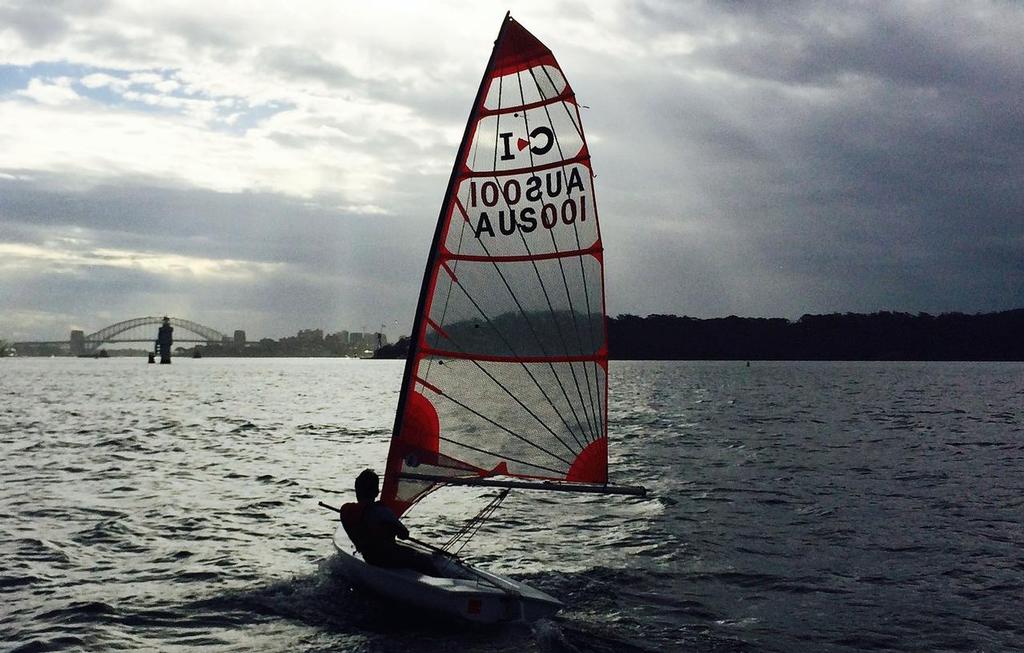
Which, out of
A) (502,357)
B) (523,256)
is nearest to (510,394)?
(502,357)

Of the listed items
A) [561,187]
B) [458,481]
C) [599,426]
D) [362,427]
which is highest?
[561,187]

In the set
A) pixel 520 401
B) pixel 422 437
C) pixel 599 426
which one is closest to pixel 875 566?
pixel 599 426

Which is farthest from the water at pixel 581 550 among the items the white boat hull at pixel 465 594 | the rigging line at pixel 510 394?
the rigging line at pixel 510 394

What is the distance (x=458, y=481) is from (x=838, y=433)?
30.9 meters

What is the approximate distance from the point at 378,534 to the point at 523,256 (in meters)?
4.29

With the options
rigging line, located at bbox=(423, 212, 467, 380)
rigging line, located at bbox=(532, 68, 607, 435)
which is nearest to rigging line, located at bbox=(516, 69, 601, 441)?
rigging line, located at bbox=(532, 68, 607, 435)

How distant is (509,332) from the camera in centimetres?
1150

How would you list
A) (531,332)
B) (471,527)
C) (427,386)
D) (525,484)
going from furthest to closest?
(471,527), (427,386), (531,332), (525,484)

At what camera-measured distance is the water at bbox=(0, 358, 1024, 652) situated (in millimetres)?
10477

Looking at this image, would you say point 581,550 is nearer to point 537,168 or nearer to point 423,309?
point 423,309

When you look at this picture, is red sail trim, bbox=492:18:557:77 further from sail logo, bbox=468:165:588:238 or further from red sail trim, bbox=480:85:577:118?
sail logo, bbox=468:165:588:238

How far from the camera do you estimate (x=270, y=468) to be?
2636 centimetres

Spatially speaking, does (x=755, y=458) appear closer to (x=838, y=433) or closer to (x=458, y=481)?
(x=838, y=433)

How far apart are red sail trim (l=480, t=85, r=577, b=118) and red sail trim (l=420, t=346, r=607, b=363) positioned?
335 cm
